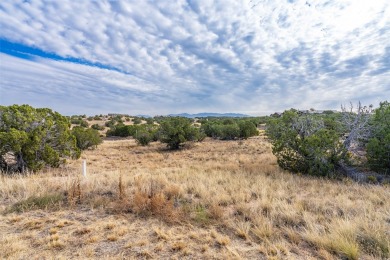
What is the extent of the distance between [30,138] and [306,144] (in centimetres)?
1249

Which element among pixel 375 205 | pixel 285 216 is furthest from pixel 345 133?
pixel 285 216

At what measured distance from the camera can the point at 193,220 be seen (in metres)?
5.54

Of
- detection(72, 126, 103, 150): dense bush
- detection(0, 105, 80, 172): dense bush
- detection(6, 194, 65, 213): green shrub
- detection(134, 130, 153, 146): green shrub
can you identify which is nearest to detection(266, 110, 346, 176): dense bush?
detection(6, 194, 65, 213): green shrub

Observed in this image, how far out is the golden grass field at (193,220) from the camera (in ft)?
13.8

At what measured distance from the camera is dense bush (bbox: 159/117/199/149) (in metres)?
23.8

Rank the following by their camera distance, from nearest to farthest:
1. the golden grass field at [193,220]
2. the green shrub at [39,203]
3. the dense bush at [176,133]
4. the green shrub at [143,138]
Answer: the golden grass field at [193,220] < the green shrub at [39,203] < the dense bush at [176,133] < the green shrub at [143,138]

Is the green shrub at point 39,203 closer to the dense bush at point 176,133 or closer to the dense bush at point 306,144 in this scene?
the dense bush at point 306,144

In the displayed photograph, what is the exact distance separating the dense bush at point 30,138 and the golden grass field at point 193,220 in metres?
3.08

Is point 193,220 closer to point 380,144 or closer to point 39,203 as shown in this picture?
point 39,203

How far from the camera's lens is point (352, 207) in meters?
5.94

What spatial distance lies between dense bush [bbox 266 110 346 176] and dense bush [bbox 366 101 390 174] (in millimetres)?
1108

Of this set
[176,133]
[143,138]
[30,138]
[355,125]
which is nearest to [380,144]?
[355,125]

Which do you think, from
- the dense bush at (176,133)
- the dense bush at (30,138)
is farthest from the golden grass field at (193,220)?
the dense bush at (176,133)

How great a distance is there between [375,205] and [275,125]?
6.17 metres
